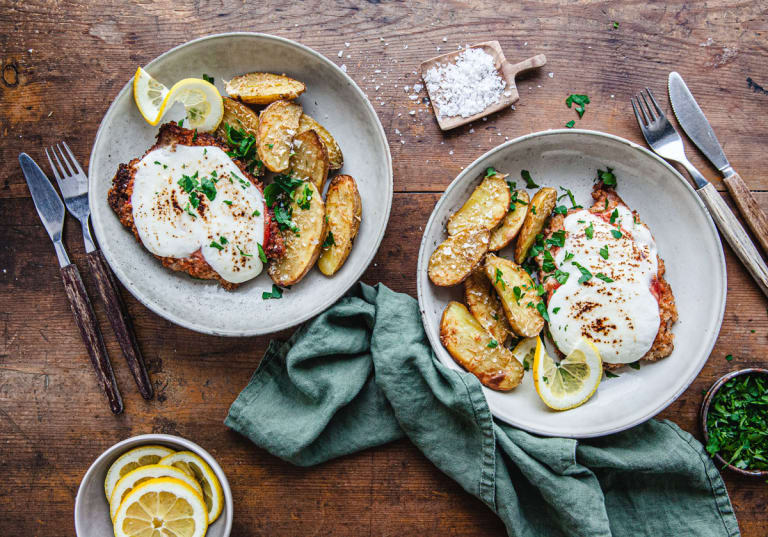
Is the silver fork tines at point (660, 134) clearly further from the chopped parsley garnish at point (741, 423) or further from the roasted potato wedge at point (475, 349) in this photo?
the roasted potato wedge at point (475, 349)

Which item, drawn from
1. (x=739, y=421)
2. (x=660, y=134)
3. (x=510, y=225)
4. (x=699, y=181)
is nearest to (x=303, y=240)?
(x=510, y=225)

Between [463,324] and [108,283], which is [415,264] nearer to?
[463,324]

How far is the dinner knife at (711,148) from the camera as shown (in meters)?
2.21

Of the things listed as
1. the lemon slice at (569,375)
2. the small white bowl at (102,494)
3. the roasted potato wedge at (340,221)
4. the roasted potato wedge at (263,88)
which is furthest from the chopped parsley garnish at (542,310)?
the small white bowl at (102,494)

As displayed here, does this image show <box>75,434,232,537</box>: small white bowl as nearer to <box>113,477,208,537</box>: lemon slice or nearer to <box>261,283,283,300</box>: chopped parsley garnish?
<box>113,477,208,537</box>: lemon slice

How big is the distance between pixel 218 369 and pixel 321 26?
5.23 feet

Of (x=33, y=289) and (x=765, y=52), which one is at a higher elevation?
(x=765, y=52)

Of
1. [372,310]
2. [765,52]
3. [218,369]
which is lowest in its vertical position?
[218,369]

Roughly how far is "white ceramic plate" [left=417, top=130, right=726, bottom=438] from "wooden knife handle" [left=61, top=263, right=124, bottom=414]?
1413 millimetres

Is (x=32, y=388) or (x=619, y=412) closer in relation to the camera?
(x=619, y=412)

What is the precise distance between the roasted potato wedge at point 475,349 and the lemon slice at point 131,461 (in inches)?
48.9

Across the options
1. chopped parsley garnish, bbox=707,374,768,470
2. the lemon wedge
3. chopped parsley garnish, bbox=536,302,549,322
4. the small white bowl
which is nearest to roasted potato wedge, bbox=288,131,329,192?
the lemon wedge

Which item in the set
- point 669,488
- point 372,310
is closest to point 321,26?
point 372,310

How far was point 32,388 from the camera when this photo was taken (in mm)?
2293
